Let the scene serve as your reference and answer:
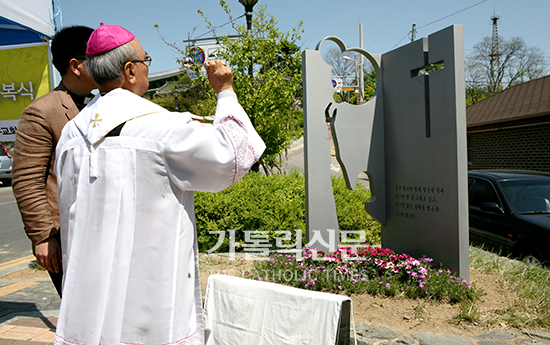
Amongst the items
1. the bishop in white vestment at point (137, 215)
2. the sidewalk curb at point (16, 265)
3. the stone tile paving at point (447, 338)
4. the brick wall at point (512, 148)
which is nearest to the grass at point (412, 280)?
the stone tile paving at point (447, 338)

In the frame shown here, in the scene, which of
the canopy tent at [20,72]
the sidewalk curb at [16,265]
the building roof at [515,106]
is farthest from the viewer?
the building roof at [515,106]

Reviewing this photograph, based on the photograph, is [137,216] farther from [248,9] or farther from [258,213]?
[248,9]

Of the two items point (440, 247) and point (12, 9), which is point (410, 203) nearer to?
point (440, 247)

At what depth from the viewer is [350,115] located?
4.72m

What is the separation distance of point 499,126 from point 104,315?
16.5 meters

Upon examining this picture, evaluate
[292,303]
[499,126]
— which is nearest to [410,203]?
[292,303]

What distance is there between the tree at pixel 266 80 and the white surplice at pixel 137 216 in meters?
7.69

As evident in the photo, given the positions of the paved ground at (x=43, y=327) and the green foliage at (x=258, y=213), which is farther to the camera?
the green foliage at (x=258, y=213)

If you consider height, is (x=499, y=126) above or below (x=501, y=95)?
below

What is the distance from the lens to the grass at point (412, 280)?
334 centimetres

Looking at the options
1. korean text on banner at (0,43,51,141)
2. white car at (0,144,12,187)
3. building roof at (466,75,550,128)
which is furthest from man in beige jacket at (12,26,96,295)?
white car at (0,144,12,187)

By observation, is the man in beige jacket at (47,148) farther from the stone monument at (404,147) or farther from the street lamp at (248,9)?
the street lamp at (248,9)

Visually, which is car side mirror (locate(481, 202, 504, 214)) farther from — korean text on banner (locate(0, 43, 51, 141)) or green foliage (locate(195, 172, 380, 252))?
korean text on banner (locate(0, 43, 51, 141))

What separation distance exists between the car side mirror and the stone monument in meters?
2.23
